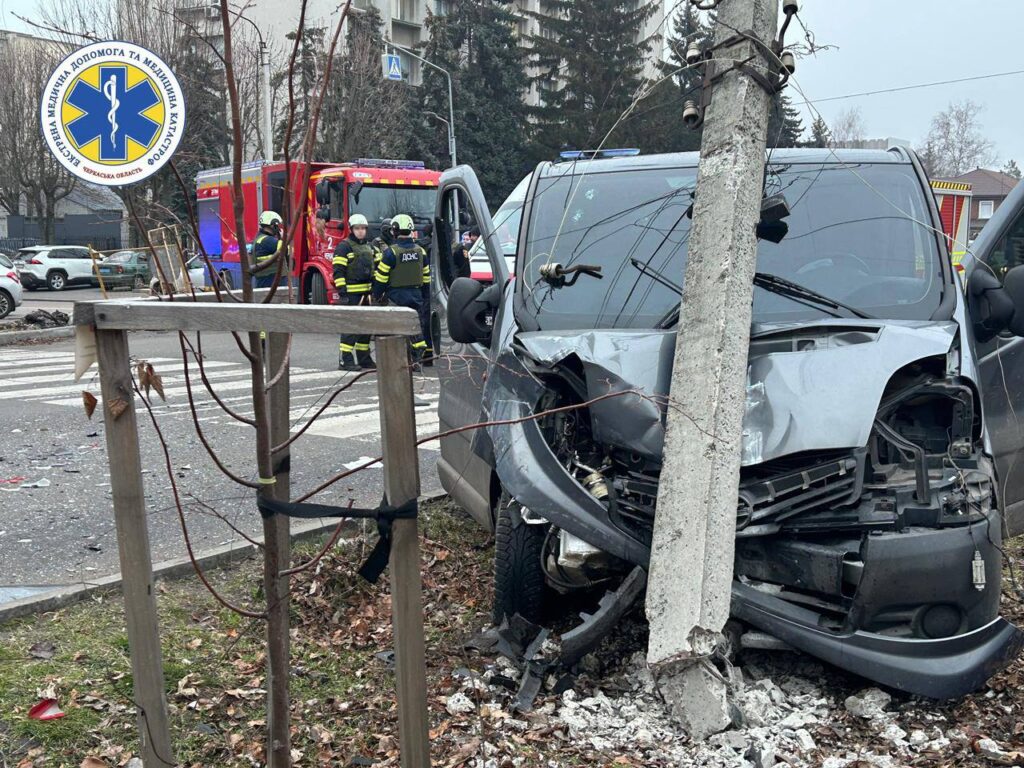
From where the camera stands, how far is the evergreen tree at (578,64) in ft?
136

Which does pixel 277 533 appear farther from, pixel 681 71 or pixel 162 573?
pixel 162 573

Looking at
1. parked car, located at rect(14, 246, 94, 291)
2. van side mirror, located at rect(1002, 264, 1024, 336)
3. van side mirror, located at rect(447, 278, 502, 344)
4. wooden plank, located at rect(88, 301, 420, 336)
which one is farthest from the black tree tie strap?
parked car, located at rect(14, 246, 94, 291)

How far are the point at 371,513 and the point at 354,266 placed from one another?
417 inches

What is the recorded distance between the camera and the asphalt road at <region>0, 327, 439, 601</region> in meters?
5.52

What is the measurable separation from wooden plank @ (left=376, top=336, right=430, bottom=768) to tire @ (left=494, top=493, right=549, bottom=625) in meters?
1.40

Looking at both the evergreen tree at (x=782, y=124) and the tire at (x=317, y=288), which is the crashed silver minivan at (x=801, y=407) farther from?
the tire at (x=317, y=288)

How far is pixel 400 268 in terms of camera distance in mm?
12594

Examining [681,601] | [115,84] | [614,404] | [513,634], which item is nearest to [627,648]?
[513,634]

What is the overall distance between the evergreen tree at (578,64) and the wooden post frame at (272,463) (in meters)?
38.5

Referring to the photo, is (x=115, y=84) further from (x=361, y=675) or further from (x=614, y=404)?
(x=361, y=675)

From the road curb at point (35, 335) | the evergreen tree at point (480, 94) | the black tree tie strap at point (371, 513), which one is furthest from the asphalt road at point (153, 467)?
→ the evergreen tree at point (480, 94)

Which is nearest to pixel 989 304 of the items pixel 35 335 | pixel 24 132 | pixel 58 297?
pixel 35 335

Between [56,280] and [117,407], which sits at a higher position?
[117,407]

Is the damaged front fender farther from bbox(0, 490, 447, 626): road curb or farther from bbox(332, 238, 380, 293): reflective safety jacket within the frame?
bbox(332, 238, 380, 293): reflective safety jacket
